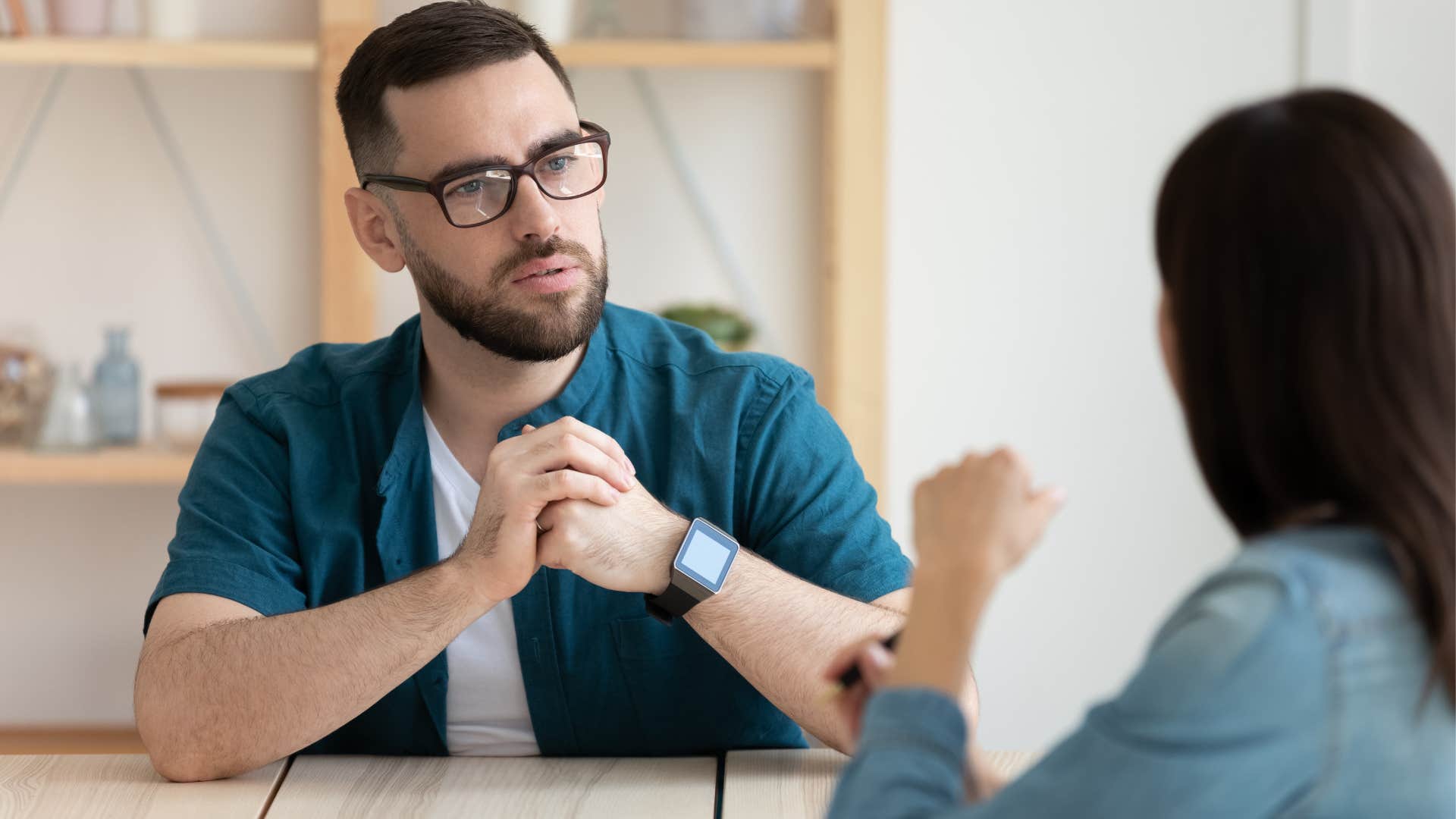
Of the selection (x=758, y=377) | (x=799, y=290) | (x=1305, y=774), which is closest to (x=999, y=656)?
(x=799, y=290)

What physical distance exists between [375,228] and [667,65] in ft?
3.42

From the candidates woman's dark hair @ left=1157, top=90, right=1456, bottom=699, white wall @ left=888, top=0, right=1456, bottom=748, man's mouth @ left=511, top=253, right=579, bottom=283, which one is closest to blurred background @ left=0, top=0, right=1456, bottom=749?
white wall @ left=888, top=0, right=1456, bottom=748

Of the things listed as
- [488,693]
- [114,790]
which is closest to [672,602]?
[488,693]

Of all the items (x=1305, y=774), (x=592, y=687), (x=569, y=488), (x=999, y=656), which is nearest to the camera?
(x=1305, y=774)

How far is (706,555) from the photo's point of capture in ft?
4.45

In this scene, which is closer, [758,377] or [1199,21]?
[758,377]

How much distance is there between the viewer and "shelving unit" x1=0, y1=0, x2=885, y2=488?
251 cm

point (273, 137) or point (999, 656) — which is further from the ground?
point (273, 137)

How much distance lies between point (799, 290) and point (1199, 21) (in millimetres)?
1009

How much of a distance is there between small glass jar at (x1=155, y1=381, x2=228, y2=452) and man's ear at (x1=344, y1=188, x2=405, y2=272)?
958 millimetres

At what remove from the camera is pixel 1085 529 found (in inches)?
116

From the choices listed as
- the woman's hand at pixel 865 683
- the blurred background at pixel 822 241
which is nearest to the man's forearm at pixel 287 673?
the woman's hand at pixel 865 683

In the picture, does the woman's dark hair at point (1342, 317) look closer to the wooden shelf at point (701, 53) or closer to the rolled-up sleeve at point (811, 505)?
the rolled-up sleeve at point (811, 505)

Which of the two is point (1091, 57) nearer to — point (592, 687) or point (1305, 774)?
point (592, 687)
